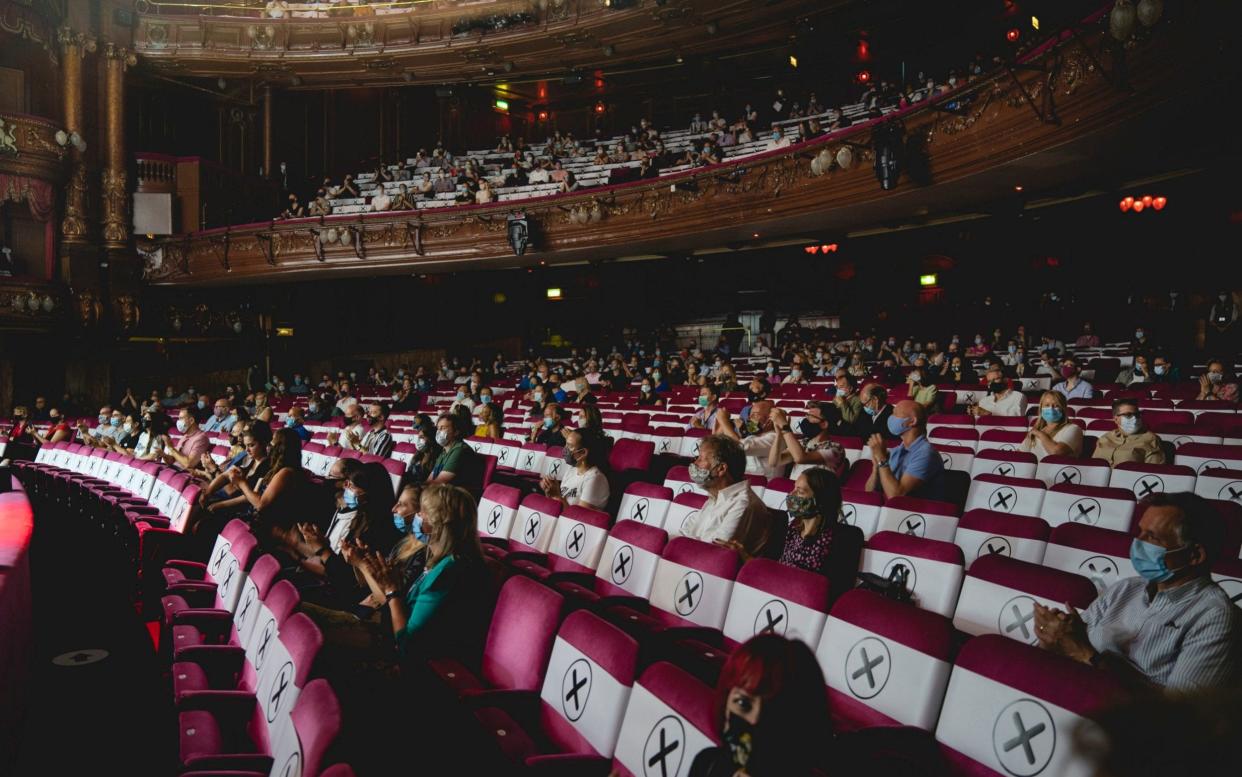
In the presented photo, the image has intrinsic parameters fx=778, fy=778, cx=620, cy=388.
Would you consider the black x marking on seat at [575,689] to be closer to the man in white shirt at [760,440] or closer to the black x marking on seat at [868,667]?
the black x marking on seat at [868,667]

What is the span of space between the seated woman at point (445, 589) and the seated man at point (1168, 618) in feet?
5.94

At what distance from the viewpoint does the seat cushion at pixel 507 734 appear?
A: 2071 millimetres

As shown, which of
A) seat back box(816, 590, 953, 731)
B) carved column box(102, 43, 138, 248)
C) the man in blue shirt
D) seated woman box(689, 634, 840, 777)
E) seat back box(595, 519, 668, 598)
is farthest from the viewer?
carved column box(102, 43, 138, 248)

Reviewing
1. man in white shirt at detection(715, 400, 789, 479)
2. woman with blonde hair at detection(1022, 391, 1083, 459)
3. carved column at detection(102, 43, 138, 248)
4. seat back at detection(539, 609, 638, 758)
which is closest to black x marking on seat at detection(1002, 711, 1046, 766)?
seat back at detection(539, 609, 638, 758)

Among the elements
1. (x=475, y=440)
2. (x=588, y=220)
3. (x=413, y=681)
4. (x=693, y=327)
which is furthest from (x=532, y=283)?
(x=413, y=681)

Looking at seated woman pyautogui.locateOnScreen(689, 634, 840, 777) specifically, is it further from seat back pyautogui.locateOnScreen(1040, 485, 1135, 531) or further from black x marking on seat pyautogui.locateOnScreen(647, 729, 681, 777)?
seat back pyautogui.locateOnScreen(1040, 485, 1135, 531)

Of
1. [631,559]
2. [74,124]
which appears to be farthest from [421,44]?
[631,559]

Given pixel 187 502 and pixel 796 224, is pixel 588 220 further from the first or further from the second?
pixel 187 502

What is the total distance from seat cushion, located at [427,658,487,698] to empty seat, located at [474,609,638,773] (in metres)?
0.18

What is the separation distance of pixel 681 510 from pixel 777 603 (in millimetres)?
1543

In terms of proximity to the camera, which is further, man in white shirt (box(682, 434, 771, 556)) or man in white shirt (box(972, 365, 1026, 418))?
Answer: man in white shirt (box(972, 365, 1026, 418))

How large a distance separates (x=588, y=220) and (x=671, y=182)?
1785 millimetres

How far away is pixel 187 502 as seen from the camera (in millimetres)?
5238

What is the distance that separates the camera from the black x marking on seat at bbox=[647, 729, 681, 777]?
6.04 ft
